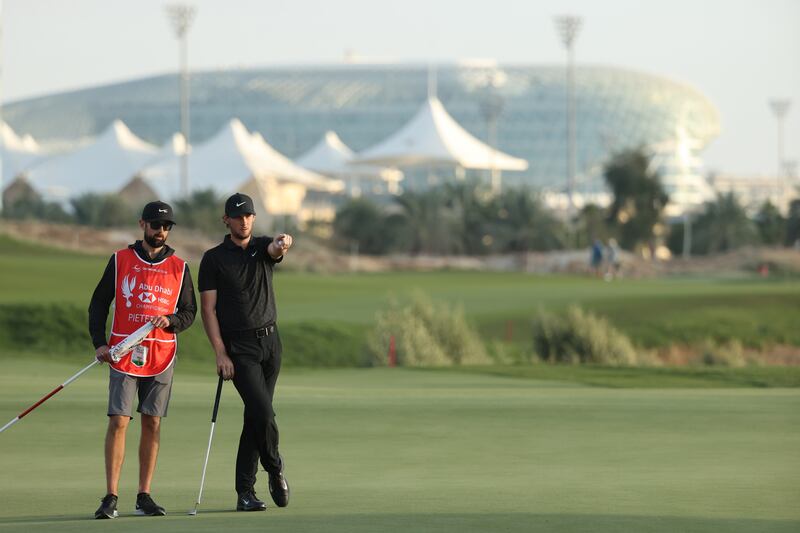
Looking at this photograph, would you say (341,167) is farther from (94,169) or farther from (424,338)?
(424,338)

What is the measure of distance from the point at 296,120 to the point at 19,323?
471 feet

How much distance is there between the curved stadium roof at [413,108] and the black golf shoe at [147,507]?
15097 centimetres

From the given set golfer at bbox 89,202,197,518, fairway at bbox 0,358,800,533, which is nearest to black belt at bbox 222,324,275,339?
golfer at bbox 89,202,197,518

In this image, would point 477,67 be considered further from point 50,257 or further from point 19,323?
point 19,323

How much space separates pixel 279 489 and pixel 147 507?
2.59 ft

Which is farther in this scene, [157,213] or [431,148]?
[431,148]

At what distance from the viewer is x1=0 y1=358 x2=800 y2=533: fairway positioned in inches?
352

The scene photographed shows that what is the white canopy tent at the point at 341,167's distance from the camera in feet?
389

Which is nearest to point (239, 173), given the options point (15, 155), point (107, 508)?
point (15, 155)

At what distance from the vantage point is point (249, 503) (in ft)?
31.1

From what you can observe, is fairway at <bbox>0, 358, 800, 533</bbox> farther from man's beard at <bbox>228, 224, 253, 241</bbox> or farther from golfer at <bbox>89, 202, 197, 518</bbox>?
man's beard at <bbox>228, 224, 253, 241</bbox>

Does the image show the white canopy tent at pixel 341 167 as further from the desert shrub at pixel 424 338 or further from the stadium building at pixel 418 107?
the desert shrub at pixel 424 338

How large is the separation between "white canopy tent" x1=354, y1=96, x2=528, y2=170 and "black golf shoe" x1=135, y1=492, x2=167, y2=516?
99.9m

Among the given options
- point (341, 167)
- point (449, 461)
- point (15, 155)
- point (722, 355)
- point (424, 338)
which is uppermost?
point (15, 155)
